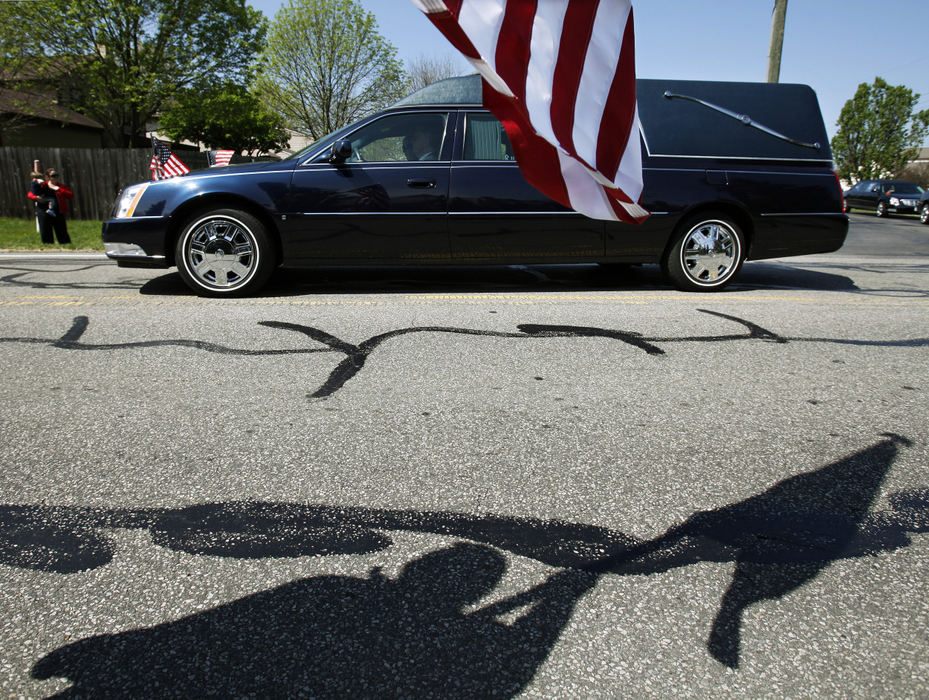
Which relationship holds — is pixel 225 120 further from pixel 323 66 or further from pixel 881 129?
pixel 881 129

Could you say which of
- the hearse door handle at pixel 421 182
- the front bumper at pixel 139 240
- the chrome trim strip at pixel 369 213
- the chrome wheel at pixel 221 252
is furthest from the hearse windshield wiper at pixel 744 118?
the front bumper at pixel 139 240

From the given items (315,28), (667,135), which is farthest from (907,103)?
(667,135)

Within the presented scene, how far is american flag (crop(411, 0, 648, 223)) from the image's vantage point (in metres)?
1.40

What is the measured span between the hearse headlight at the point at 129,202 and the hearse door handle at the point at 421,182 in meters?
2.27

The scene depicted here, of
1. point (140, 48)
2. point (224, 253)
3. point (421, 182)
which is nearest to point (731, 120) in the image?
point (421, 182)

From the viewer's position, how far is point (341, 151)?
5613 millimetres

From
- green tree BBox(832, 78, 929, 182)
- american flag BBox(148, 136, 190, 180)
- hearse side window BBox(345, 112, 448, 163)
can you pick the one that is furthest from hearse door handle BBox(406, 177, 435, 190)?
green tree BBox(832, 78, 929, 182)

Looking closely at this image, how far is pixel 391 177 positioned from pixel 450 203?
561 millimetres

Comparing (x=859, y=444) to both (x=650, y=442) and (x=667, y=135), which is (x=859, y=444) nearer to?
(x=650, y=442)

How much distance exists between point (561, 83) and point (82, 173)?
64.2 feet

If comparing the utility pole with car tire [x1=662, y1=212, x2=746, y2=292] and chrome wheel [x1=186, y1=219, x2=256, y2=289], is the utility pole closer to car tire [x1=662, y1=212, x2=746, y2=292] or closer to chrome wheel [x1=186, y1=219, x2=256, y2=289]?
car tire [x1=662, y1=212, x2=746, y2=292]

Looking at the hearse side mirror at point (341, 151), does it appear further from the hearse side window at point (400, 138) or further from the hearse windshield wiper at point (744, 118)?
the hearse windshield wiper at point (744, 118)

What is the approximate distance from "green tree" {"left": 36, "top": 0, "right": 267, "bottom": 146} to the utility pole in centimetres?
2120

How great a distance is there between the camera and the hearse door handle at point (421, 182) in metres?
5.77
